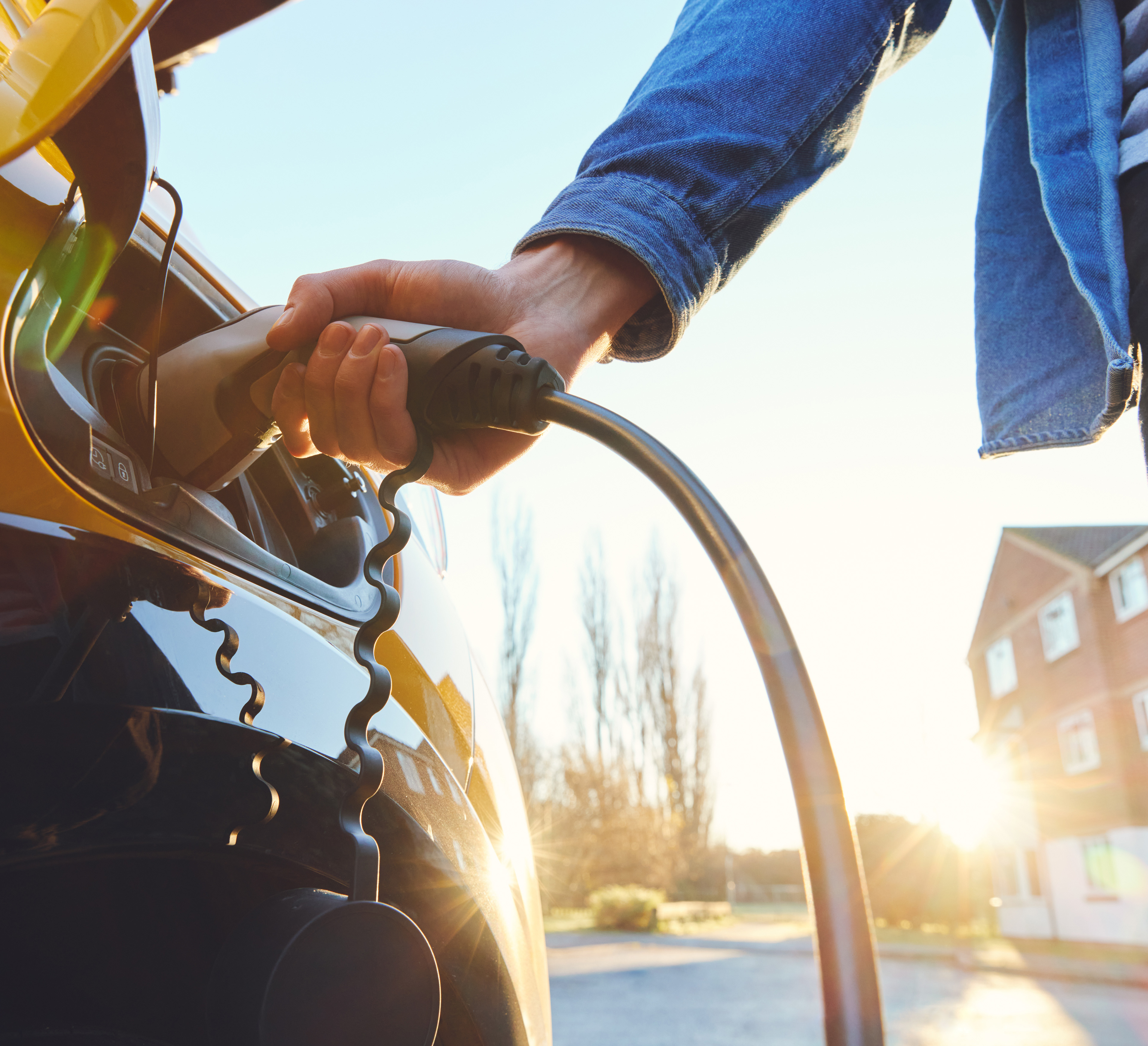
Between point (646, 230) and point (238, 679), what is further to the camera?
point (646, 230)

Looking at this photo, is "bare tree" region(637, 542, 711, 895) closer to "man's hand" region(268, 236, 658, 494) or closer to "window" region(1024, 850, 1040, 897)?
"window" region(1024, 850, 1040, 897)

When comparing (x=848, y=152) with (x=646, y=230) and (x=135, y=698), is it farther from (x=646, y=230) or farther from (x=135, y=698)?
(x=135, y=698)

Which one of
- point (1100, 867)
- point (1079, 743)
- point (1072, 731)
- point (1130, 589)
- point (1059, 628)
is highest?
point (1130, 589)

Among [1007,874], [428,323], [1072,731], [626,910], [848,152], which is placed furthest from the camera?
[1007,874]

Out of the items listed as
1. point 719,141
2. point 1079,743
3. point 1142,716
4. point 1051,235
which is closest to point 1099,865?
point 1079,743

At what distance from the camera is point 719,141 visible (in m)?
1.13

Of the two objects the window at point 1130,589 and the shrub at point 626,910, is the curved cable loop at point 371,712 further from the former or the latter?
the shrub at point 626,910

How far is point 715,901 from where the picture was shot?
2578 cm

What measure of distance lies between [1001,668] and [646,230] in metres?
26.7

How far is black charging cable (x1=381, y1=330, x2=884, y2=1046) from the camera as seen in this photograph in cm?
49

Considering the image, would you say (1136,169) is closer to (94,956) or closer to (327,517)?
(327,517)

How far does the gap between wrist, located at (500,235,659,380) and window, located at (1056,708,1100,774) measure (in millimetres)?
22233

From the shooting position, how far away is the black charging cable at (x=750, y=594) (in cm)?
49

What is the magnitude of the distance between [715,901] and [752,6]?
89.7 ft
